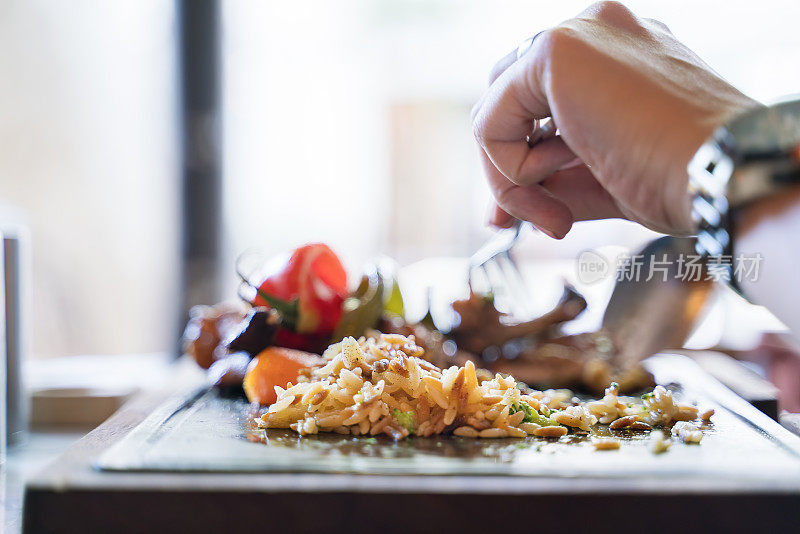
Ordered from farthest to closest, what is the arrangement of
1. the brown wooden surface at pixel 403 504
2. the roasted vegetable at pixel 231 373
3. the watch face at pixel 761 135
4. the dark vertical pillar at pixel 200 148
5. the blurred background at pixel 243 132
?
the dark vertical pillar at pixel 200 148
the blurred background at pixel 243 132
the roasted vegetable at pixel 231 373
the watch face at pixel 761 135
the brown wooden surface at pixel 403 504

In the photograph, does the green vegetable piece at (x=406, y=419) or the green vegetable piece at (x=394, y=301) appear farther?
the green vegetable piece at (x=394, y=301)

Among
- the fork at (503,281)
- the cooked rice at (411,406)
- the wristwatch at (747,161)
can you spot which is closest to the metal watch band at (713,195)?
the wristwatch at (747,161)

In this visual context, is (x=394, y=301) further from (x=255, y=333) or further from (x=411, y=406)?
(x=411, y=406)

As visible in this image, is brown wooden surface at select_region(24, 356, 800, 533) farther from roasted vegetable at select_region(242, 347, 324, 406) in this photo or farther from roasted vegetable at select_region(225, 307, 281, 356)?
roasted vegetable at select_region(225, 307, 281, 356)

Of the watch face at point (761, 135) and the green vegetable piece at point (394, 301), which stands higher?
the watch face at point (761, 135)

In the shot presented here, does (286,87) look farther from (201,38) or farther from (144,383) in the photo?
(144,383)

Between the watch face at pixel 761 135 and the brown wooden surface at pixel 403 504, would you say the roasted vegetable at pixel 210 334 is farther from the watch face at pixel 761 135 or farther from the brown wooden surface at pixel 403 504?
the watch face at pixel 761 135
